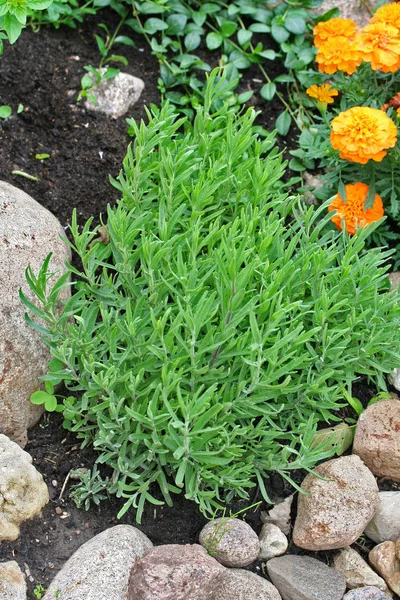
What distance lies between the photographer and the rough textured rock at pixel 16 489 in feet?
8.36

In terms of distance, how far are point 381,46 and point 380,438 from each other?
1.70m

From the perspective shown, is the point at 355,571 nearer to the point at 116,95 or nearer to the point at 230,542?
the point at 230,542

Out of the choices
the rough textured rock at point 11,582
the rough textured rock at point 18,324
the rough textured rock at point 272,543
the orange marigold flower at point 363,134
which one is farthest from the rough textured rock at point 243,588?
the orange marigold flower at point 363,134

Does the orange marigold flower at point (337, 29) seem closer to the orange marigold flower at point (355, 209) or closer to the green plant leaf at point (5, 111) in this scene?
the orange marigold flower at point (355, 209)

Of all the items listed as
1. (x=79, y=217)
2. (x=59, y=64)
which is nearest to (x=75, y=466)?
(x=79, y=217)

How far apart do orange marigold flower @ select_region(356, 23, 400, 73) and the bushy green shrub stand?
0.76 m

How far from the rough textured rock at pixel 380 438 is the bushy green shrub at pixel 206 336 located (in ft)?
0.60

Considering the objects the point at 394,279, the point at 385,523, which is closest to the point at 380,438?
the point at 385,523

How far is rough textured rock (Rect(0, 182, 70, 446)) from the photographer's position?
2.78 metres

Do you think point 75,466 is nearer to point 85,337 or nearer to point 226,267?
point 85,337

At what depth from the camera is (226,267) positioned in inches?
103

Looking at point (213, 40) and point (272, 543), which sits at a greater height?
point (213, 40)

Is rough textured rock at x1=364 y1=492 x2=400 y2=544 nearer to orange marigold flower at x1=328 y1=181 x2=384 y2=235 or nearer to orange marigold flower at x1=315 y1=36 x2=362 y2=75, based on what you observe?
orange marigold flower at x1=328 y1=181 x2=384 y2=235

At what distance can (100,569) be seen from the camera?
245cm
